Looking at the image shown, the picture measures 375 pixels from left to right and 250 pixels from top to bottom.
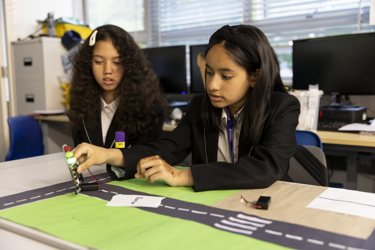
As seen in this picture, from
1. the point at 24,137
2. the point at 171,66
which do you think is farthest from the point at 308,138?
the point at 24,137

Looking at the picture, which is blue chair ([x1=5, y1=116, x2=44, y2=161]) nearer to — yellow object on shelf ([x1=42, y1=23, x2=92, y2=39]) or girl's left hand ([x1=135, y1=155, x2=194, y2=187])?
yellow object on shelf ([x1=42, y1=23, x2=92, y2=39])

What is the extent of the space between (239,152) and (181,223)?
592 mm

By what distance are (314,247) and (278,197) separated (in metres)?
0.30

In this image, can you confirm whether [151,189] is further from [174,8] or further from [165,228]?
[174,8]

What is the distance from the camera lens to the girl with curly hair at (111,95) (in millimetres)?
1725

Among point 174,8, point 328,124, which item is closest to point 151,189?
point 328,124

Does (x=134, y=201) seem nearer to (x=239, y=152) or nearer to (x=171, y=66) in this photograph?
(x=239, y=152)

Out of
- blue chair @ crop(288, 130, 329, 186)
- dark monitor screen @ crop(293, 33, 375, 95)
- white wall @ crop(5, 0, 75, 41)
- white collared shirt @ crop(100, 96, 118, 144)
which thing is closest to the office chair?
blue chair @ crop(288, 130, 329, 186)

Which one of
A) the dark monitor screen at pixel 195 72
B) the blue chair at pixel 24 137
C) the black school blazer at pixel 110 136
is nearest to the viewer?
the black school blazer at pixel 110 136

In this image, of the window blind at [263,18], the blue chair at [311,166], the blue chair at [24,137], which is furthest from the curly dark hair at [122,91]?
the window blind at [263,18]

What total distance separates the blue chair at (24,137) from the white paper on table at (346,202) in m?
2.02

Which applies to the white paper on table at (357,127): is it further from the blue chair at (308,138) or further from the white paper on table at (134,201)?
the white paper on table at (134,201)

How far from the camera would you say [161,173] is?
107 centimetres

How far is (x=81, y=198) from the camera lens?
3.27 feet
